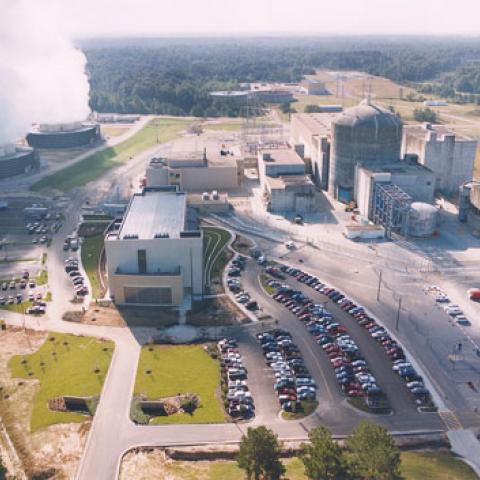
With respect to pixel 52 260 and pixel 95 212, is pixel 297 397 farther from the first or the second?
pixel 95 212

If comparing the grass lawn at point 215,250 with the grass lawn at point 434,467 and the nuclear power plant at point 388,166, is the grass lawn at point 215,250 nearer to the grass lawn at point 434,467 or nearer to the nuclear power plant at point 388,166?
the nuclear power plant at point 388,166

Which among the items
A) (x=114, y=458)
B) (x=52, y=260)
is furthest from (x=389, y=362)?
(x=52, y=260)

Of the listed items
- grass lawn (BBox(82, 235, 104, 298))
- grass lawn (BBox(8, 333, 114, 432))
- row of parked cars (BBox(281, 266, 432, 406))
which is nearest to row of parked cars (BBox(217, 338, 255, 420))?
grass lawn (BBox(8, 333, 114, 432))

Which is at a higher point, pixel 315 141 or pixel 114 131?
pixel 315 141

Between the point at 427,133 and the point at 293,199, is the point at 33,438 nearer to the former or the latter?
the point at 293,199

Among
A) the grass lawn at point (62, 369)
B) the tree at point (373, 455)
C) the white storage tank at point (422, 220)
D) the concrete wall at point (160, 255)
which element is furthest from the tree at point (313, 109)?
the tree at point (373, 455)

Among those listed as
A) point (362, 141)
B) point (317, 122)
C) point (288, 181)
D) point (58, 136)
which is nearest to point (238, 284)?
point (288, 181)
